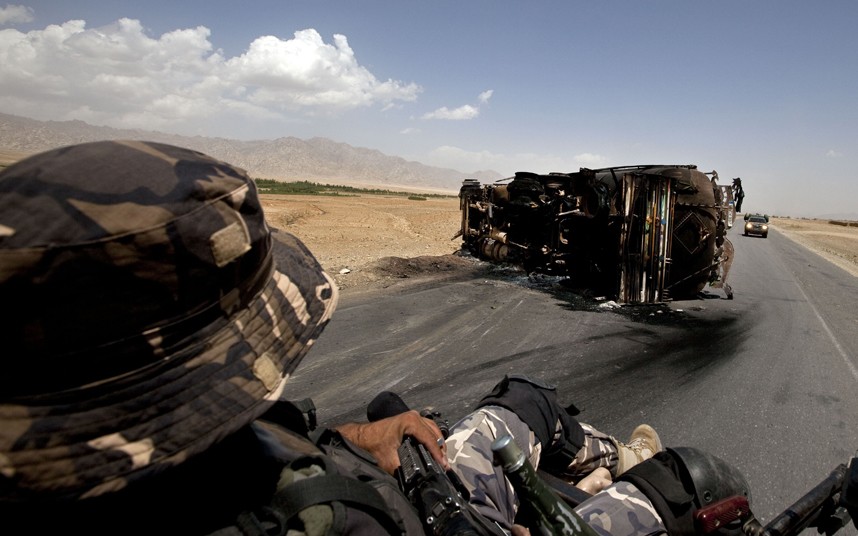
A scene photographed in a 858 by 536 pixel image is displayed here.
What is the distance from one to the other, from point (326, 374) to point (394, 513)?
359 cm

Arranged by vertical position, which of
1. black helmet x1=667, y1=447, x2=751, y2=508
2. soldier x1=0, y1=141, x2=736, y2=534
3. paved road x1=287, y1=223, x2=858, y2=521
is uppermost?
soldier x1=0, y1=141, x2=736, y2=534

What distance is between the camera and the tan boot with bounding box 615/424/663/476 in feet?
9.54

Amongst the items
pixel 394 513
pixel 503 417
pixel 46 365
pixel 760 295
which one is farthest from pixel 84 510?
pixel 760 295

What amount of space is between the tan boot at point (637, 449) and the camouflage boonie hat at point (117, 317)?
244 cm

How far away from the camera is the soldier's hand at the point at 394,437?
1.87 metres

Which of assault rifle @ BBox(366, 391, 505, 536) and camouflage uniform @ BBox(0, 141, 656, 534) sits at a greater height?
camouflage uniform @ BBox(0, 141, 656, 534)

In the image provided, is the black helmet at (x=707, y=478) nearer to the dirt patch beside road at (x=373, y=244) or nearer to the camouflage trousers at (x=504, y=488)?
the camouflage trousers at (x=504, y=488)

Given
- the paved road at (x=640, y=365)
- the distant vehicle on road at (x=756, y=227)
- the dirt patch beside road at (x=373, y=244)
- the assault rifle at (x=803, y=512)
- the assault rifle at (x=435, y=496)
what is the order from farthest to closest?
1. the distant vehicle on road at (x=756, y=227)
2. the dirt patch beside road at (x=373, y=244)
3. the paved road at (x=640, y=365)
4. the assault rifle at (x=803, y=512)
5. the assault rifle at (x=435, y=496)

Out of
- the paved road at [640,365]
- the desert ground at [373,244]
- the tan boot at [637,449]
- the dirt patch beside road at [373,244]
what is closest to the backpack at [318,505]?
the tan boot at [637,449]

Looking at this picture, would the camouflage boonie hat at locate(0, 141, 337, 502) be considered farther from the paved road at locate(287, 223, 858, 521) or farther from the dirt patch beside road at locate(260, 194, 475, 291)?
the dirt patch beside road at locate(260, 194, 475, 291)

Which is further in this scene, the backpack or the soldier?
the backpack

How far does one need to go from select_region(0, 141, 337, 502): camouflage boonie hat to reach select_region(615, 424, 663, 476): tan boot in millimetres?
2436

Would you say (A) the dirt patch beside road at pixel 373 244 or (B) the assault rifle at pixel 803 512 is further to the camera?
(A) the dirt patch beside road at pixel 373 244

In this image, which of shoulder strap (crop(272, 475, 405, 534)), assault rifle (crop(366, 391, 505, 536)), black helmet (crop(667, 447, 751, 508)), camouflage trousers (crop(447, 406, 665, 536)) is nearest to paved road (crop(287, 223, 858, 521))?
black helmet (crop(667, 447, 751, 508))
